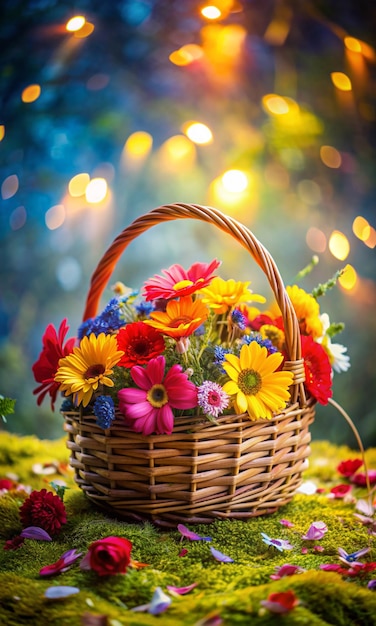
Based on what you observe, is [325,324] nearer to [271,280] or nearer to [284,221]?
[271,280]

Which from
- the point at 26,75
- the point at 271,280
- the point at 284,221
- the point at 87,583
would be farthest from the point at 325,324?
the point at 26,75

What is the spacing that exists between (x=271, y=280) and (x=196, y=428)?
0.26m

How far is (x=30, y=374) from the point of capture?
186 cm

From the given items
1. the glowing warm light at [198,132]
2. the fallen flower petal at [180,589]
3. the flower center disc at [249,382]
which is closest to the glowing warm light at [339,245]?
the glowing warm light at [198,132]

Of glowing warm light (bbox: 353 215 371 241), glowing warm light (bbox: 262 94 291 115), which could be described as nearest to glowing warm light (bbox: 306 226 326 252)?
glowing warm light (bbox: 353 215 371 241)

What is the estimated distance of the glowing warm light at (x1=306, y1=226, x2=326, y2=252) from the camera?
188 cm

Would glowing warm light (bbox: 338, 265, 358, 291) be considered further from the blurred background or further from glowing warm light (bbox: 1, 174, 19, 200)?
glowing warm light (bbox: 1, 174, 19, 200)

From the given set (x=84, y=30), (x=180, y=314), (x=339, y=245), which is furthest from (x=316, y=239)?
(x=180, y=314)

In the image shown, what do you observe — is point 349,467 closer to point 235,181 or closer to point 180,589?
point 180,589

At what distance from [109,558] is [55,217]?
1273 mm

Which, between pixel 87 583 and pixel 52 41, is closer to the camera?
pixel 87 583

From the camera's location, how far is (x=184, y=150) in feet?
6.39

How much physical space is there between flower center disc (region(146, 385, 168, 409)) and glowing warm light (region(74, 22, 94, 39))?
1241 mm

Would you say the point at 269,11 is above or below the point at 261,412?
above
